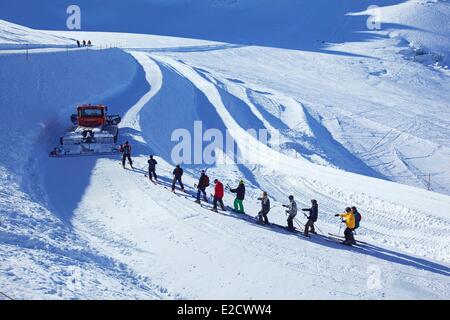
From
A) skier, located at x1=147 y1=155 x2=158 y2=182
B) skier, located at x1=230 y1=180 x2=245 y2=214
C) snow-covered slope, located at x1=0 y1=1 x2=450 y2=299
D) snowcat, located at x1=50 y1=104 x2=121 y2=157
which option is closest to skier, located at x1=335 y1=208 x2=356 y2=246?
snow-covered slope, located at x1=0 y1=1 x2=450 y2=299

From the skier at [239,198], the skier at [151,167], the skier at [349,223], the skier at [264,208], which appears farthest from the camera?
the skier at [151,167]

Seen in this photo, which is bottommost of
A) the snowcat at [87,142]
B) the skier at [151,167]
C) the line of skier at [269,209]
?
the line of skier at [269,209]

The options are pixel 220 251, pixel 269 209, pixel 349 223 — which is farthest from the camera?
pixel 269 209

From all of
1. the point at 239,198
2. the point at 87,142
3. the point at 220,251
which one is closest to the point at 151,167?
the point at 239,198

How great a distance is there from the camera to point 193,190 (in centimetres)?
1770

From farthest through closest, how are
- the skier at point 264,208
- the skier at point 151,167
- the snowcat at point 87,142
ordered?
the snowcat at point 87,142
the skier at point 151,167
the skier at point 264,208

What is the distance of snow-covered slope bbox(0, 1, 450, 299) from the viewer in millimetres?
10859

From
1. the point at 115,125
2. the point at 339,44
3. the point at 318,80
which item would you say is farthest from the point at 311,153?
the point at 339,44

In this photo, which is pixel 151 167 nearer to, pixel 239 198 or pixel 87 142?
pixel 239 198

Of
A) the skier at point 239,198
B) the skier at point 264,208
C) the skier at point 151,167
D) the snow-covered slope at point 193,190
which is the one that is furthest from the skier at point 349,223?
the skier at point 151,167

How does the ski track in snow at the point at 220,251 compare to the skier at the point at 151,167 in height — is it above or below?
below

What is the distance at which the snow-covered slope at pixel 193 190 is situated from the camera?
428 inches

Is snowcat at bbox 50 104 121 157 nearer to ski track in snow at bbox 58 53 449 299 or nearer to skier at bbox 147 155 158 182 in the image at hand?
ski track in snow at bbox 58 53 449 299

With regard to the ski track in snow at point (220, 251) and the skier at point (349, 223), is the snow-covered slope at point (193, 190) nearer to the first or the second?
the ski track in snow at point (220, 251)
